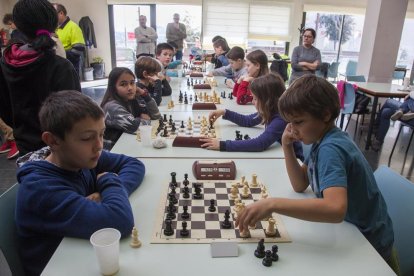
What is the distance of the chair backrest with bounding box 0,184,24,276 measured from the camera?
45.6 inches

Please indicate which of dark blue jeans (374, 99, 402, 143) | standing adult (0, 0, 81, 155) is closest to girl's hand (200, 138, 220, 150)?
standing adult (0, 0, 81, 155)

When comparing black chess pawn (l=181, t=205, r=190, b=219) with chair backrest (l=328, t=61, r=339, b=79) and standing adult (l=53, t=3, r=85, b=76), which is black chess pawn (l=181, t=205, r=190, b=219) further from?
chair backrest (l=328, t=61, r=339, b=79)

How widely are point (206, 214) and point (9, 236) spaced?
715mm

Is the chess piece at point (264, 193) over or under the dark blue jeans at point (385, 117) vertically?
over

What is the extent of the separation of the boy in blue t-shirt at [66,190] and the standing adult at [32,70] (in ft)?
1.63

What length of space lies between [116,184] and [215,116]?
1.36m

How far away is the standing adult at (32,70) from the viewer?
1657mm

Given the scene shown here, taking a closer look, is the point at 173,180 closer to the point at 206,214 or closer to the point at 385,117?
the point at 206,214

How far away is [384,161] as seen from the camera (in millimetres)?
4020

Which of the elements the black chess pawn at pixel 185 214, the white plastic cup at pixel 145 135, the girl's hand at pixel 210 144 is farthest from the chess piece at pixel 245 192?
the white plastic cup at pixel 145 135

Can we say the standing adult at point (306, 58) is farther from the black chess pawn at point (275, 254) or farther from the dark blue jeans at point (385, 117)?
the black chess pawn at point (275, 254)

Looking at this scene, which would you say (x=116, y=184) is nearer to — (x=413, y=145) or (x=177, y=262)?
(x=177, y=262)

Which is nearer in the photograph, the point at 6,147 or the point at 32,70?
the point at 32,70

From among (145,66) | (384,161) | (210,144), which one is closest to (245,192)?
(210,144)
